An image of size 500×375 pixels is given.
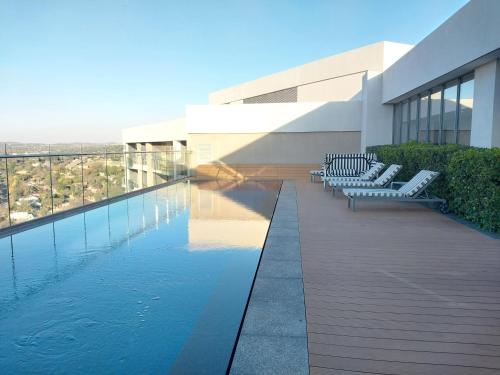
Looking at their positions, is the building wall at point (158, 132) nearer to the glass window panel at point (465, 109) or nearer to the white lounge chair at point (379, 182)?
the white lounge chair at point (379, 182)

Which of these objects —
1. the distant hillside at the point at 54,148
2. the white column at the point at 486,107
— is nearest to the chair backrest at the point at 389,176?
the white column at the point at 486,107

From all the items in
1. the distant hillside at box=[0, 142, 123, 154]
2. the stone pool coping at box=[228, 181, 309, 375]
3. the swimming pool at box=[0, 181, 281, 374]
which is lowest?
the swimming pool at box=[0, 181, 281, 374]

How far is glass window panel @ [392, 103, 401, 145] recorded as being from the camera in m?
13.1

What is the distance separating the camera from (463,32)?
7.03 m

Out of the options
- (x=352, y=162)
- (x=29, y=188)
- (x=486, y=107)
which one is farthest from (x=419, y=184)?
(x=29, y=188)

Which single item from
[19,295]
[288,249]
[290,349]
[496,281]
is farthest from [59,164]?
[496,281]

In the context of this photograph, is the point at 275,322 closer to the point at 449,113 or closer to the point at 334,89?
the point at 449,113

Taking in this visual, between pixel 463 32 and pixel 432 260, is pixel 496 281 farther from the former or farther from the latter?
pixel 463 32

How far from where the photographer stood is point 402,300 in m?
2.95

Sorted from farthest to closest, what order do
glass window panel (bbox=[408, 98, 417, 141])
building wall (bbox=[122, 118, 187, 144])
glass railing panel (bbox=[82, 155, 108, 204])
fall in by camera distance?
building wall (bbox=[122, 118, 187, 144]) < glass window panel (bbox=[408, 98, 417, 141]) < glass railing panel (bbox=[82, 155, 108, 204])

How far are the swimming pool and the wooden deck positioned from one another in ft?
2.19

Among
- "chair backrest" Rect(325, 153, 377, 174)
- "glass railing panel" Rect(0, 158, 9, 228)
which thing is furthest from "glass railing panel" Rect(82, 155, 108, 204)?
"chair backrest" Rect(325, 153, 377, 174)

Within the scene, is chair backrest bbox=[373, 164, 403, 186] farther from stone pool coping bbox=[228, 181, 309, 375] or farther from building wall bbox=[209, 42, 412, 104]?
building wall bbox=[209, 42, 412, 104]

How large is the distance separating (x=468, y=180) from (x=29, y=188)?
7025mm
